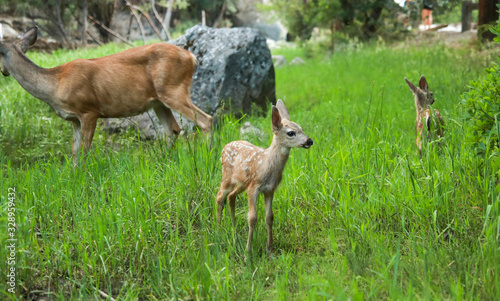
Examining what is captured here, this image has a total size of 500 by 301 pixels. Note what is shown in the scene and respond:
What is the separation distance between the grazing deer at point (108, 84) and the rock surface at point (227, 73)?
1590 millimetres

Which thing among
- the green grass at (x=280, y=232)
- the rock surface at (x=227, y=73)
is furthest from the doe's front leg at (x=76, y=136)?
the rock surface at (x=227, y=73)

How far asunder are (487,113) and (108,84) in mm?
4200

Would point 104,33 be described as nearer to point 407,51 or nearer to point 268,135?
point 407,51

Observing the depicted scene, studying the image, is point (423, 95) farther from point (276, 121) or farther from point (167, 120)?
point (167, 120)

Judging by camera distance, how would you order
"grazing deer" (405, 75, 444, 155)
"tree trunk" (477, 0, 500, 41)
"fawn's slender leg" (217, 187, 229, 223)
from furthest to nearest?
1. "tree trunk" (477, 0, 500, 41)
2. "grazing deer" (405, 75, 444, 155)
3. "fawn's slender leg" (217, 187, 229, 223)

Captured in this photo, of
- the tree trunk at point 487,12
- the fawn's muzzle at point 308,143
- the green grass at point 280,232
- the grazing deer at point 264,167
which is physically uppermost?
the tree trunk at point 487,12

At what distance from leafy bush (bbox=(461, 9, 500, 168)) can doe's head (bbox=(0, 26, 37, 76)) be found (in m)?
4.70

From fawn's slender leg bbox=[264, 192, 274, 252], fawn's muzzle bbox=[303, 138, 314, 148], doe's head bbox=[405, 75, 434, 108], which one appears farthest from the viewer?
doe's head bbox=[405, 75, 434, 108]

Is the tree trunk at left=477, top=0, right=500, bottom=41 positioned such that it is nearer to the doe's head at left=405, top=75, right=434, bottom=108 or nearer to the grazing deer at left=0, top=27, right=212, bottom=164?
the doe's head at left=405, top=75, right=434, bottom=108

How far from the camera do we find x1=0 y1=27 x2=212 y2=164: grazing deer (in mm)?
5656

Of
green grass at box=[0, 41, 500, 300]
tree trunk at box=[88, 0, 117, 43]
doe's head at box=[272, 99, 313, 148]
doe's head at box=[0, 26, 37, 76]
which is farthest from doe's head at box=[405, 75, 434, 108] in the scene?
tree trunk at box=[88, 0, 117, 43]

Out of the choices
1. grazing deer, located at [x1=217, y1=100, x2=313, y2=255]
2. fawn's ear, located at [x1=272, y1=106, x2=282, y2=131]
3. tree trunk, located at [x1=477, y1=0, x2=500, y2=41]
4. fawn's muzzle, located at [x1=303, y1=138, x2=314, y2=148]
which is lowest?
grazing deer, located at [x1=217, y1=100, x2=313, y2=255]

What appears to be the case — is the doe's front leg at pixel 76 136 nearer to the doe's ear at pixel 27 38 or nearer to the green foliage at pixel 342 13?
the doe's ear at pixel 27 38

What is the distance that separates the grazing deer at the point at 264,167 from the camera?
10.5 ft
